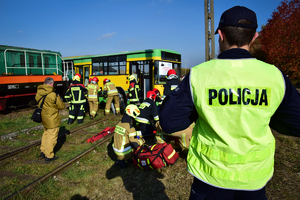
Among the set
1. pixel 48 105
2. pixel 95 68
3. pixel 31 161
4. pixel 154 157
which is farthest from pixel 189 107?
pixel 95 68

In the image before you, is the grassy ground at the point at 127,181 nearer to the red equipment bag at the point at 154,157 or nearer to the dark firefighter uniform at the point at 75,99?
the red equipment bag at the point at 154,157

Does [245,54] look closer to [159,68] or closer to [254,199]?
[254,199]

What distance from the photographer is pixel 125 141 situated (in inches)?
167

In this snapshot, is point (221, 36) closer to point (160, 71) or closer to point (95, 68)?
point (160, 71)

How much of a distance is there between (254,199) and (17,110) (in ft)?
39.1

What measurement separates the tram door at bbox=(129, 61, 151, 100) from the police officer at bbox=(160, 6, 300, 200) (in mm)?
8744

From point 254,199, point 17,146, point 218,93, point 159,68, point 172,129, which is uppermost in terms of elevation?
point 159,68

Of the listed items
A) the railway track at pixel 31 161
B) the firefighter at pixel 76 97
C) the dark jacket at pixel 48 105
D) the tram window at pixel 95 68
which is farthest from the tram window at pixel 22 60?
the dark jacket at pixel 48 105

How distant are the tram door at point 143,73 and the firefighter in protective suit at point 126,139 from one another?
227 inches

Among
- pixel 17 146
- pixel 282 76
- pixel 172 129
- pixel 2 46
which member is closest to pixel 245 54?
pixel 282 76

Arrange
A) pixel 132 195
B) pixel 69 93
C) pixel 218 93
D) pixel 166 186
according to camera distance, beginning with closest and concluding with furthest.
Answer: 1. pixel 218 93
2. pixel 132 195
3. pixel 166 186
4. pixel 69 93

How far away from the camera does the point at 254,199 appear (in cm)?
126

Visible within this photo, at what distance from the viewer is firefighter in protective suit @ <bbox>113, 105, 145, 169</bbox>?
4219 mm

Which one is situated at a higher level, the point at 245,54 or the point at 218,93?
the point at 245,54
